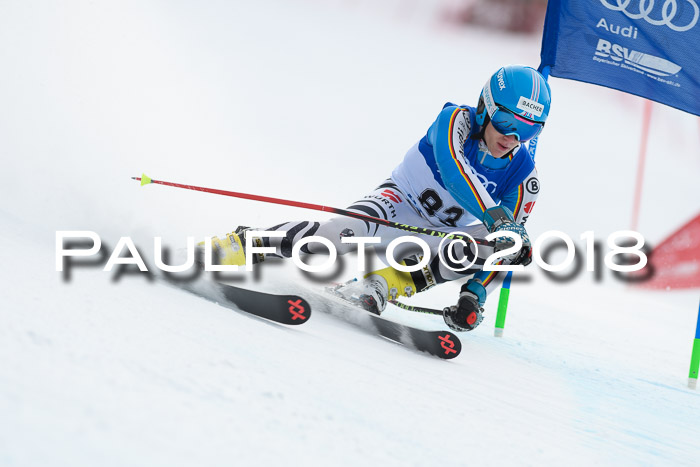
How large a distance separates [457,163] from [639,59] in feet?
5.09

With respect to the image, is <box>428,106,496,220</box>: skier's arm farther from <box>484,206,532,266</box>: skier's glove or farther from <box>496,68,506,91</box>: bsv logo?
<box>496,68,506,91</box>: bsv logo

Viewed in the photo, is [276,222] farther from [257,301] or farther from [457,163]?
[257,301]

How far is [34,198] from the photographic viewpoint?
129 inches

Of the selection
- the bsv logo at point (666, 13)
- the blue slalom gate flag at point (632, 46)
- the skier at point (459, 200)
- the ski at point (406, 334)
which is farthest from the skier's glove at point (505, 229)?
the bsv logo at point (666, 13)

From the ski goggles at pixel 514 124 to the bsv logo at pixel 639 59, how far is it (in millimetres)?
1220

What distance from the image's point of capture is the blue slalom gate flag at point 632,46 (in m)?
4.03

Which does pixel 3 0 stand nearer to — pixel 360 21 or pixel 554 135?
pixel 360 21

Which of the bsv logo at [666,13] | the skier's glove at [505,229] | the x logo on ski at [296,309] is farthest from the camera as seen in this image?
the bsv logo at [666,13]

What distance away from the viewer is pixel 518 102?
3117mm

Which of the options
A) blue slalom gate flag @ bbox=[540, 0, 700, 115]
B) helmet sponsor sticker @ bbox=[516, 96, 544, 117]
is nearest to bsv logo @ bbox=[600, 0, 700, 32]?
blue slalom gate flag @ bbox=[540, 0, 700, 115]

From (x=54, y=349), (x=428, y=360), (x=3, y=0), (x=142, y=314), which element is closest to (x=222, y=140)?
(x=3, y=0)

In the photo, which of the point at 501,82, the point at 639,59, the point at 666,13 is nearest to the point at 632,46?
the point at 639,59

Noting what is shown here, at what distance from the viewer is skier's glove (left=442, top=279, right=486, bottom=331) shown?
10.8ft

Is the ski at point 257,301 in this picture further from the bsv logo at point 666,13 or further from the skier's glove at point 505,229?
the bsv logo at point 666,13
